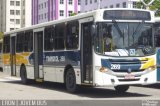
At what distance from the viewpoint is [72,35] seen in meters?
18.4

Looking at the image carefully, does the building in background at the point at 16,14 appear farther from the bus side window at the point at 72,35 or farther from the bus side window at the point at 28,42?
the bus side window at the point at 72,35

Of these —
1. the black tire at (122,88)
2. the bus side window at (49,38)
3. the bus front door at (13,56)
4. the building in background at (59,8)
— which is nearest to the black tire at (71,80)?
the black tire at (122,88)

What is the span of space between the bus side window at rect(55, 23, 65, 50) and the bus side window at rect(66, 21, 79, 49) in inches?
20.3

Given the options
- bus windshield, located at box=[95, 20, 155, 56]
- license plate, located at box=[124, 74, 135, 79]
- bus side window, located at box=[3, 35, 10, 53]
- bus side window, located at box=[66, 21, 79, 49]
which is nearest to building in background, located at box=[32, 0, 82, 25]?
bus side window, located at box=[3, 35, 10, 53]

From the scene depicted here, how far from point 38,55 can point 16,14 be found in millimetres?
133526

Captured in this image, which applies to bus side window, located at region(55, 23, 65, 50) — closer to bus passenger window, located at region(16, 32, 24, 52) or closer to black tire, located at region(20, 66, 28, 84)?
black tire, located at region(20, 66, 28, 84)

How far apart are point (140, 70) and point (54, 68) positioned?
4758 millimetres

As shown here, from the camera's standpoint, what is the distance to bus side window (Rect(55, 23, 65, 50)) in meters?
19.4

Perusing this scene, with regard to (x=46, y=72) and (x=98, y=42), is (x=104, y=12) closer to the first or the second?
(x=98, y=42)

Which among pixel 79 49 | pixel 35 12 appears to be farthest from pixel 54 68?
pixel 35 12

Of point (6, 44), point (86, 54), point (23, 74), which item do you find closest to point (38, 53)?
point (23, 74)

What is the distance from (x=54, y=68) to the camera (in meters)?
20.4

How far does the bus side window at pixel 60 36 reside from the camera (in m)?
19.4

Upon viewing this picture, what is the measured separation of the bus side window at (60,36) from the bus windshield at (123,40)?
124 inches
